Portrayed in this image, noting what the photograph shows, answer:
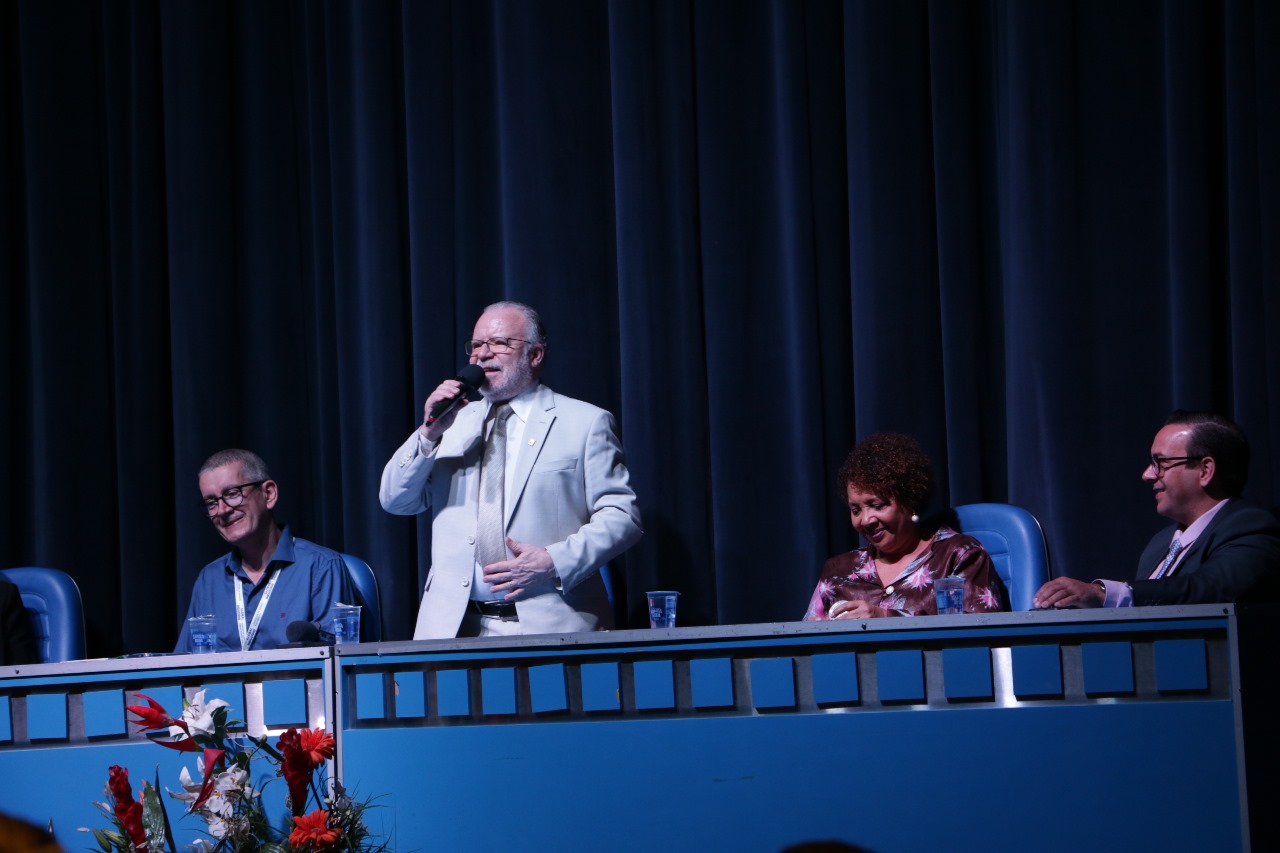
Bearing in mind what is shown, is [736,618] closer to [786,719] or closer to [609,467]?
[609,467]

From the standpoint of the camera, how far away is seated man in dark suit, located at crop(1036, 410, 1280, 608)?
2.32 m

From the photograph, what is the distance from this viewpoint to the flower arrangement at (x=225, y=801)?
1605 millimetres

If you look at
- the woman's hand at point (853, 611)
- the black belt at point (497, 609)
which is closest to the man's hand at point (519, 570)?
the black belt at point (497, 609)

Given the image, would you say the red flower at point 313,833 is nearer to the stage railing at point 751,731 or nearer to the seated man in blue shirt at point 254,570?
the stage railing at point 751,731

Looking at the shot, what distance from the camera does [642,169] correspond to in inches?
135

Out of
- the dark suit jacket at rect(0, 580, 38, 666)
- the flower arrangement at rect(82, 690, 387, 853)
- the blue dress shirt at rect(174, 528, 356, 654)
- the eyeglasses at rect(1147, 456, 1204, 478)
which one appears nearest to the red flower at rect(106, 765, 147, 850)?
the flower arrangement at rect(82, 690, 387, 853)

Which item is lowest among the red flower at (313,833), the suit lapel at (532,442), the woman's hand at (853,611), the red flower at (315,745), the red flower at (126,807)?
the red flower at (313,833)

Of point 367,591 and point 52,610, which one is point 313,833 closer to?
point 367,591

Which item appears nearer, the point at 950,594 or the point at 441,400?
the point at 950,594

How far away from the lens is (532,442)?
2963 millimetres

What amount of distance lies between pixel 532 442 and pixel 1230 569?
4.86 ft

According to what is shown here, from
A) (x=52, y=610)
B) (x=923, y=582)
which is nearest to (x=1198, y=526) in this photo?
(x=923, y=582)

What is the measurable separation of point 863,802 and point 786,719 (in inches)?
6.6

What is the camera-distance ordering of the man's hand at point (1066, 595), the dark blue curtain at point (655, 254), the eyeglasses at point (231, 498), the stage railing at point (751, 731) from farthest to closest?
the eyeglasses at point (231, 498) → the dark blue curtain at point (655, 254) → the man's hand at point (1066, 595) → the stage railing at point (751, 731)
